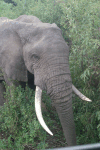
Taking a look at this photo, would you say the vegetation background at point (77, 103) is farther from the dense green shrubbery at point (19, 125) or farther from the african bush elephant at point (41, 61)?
the african bush elephant at point (41, 61)

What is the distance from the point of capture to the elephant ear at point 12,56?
322cm

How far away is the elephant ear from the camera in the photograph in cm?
322

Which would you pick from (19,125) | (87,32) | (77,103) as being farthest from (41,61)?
(77,103)

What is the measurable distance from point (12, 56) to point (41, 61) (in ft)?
2.19

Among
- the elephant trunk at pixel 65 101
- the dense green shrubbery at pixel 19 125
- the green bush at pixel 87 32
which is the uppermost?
the green bush at pixel 87 32

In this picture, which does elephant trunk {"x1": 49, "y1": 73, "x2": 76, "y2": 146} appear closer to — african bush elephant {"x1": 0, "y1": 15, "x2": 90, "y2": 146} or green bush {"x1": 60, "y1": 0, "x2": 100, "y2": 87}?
african bush elephant {"x1": 0, "y1": 15, "x2": 90, "y2": 146}

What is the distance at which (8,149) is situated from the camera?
8.95 feet

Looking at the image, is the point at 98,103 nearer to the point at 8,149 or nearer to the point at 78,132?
the point at 78,132

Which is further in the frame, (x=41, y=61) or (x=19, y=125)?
(x=19, y=125)

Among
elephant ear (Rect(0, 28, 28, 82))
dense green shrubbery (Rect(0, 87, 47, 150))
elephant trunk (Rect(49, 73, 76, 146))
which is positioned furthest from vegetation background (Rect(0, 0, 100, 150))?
elephant trunk (Rect(49, 73, 76, 146))

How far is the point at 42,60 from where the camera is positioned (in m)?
2.82

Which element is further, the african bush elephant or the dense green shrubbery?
the dense green shrubbery

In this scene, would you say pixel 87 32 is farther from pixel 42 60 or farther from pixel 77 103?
pixel 77 103

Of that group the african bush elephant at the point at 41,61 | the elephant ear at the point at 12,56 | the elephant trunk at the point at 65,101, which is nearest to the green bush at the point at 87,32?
the african bush elephant at the point at 41,61
